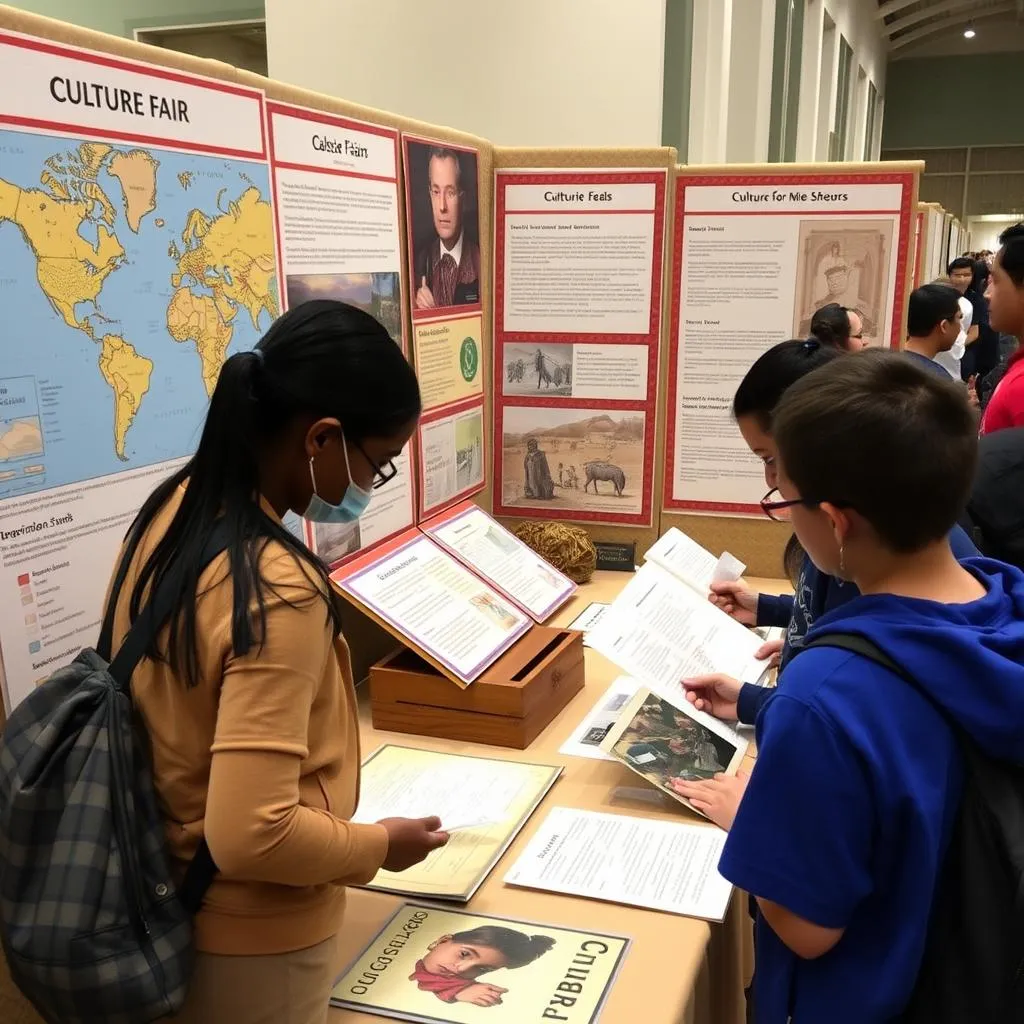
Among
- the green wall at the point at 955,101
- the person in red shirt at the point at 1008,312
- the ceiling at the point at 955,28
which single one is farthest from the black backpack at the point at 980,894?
the green wall at the point at 955,101

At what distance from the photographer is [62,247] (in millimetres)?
1029

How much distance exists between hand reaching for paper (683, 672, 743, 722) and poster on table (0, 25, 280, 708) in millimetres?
784

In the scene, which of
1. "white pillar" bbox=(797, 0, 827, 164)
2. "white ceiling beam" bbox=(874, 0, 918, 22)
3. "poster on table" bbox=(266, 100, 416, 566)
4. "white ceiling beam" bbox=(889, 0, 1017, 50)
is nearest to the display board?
"poster on table" bbox=(266, 100, 416, 566)

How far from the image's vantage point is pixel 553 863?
1.19m

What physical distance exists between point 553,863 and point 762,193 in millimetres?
1467

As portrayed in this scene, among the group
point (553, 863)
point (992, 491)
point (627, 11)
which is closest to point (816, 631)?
point (553, 863)

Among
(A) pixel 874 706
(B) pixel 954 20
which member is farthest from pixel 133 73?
(B) pixel 954 20

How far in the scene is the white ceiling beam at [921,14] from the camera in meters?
10.7

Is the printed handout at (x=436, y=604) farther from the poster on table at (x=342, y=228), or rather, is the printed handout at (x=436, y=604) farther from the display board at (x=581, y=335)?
the display board at (x=581, y=335)

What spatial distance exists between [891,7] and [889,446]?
11039mm

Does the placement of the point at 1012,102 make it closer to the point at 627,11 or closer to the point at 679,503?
the point at 627,11

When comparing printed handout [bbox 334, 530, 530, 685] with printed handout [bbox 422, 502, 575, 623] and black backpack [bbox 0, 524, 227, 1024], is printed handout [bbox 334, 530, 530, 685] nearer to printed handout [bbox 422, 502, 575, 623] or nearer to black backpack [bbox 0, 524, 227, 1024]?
printed handout [bbox 422, 502, 575, 623]

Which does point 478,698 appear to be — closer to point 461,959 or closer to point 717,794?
point 717,794

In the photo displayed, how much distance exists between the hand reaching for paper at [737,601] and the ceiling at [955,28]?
11.2 m
